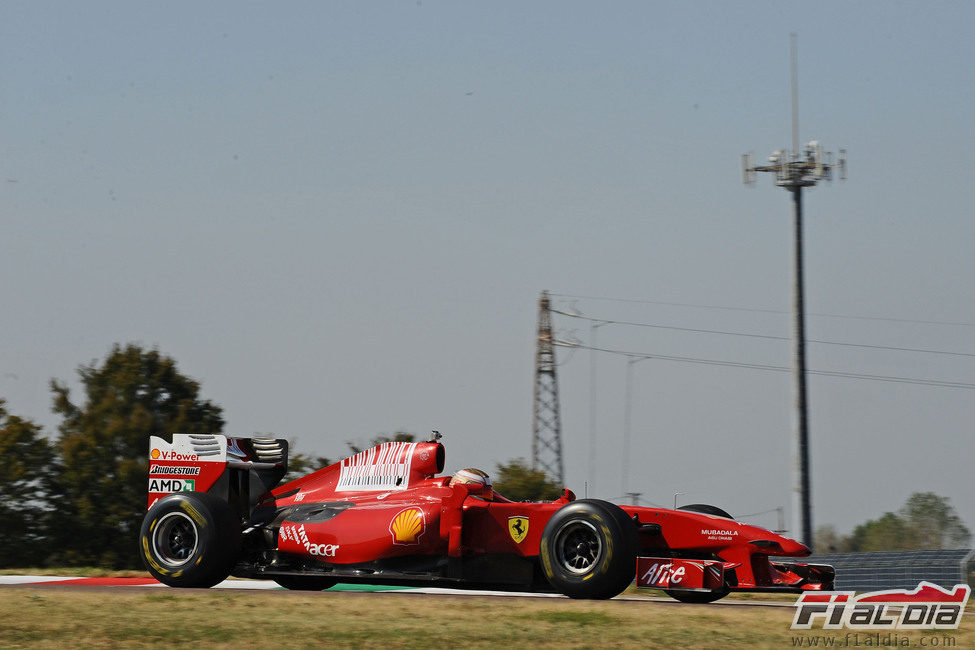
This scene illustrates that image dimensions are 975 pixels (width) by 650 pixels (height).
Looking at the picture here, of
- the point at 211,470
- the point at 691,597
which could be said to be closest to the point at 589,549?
the point at 691,597

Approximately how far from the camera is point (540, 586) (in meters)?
11.4

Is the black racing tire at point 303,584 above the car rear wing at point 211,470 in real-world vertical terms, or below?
below

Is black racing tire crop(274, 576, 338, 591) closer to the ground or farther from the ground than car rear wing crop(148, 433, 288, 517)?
closer to the ground

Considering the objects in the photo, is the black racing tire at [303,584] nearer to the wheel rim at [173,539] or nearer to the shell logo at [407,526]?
the wheel rim at [173,539]

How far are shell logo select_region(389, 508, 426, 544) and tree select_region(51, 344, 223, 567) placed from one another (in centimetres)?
2564

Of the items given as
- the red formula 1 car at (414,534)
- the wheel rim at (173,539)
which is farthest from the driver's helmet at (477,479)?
the wheel rim at (173,539)

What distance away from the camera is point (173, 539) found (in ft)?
42.0

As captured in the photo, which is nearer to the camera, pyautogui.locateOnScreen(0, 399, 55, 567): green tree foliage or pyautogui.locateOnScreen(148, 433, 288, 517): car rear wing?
pyautogui.locateOnScreen(148, 433, 288, 517): car rear wing

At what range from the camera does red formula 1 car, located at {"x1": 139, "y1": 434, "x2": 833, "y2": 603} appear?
1096cm

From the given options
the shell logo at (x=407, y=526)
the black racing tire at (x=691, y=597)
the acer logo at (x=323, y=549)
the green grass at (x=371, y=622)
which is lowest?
the green grass at (x=371, y=622)

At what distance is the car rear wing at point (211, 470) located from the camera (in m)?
13.3

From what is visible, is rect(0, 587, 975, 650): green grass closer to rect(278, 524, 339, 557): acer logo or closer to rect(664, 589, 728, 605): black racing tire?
rect(278, 524, 339, 557): acer logo

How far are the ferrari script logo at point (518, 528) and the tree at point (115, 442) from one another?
2628 centimetres

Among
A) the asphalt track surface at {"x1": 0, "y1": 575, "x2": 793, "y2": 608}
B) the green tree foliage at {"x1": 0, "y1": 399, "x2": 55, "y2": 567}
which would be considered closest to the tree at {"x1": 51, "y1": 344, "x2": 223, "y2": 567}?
the green tree foliage at {"x1": 0, "y1": 399, "x2": 55, "y2": 567}
